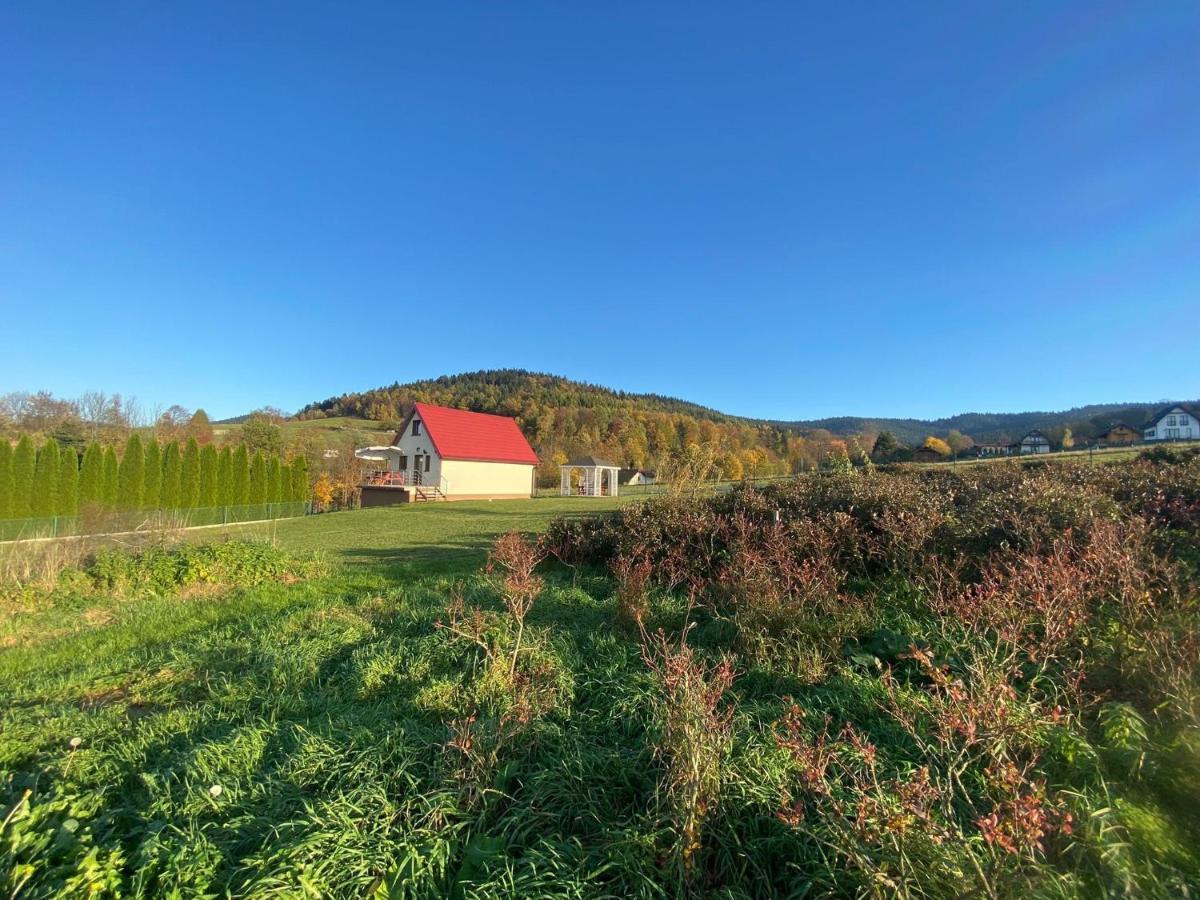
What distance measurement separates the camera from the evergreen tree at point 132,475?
22.2 m

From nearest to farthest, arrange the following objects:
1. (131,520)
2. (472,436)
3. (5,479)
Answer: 1. (131,520)
2. (5,479)
3. (472,436)

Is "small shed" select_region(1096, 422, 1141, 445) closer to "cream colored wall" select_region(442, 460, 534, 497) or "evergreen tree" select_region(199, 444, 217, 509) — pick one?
"cream colored wall" select_region(442, 460, 534, 497)

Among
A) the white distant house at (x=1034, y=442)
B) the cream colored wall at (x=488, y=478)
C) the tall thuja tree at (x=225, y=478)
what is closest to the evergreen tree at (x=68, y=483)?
the tall thuja tree at (x=225, y=478)

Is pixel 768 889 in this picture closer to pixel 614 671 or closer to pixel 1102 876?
pixel 1102 876

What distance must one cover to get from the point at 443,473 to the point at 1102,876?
31.7m

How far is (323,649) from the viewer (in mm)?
4496

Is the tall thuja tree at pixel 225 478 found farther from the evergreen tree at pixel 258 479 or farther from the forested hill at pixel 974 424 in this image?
the forested hill at pixel 974 424

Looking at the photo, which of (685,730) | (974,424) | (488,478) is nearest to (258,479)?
(488,478)

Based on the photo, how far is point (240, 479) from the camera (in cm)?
2689

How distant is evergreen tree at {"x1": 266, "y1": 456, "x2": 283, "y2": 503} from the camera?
93.1 feet

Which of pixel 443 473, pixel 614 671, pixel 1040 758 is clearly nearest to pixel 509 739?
pixel 614 671

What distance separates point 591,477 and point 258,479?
1872 cm

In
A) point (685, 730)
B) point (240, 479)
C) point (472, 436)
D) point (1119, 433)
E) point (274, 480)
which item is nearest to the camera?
point (685, 730)

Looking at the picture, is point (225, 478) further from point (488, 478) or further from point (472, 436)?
point (488, 478)
